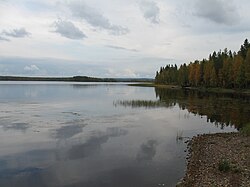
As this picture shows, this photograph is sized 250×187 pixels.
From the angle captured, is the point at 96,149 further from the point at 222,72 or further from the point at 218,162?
the point at 222,72

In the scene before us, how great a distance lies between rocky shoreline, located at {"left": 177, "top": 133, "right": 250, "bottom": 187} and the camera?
15.8 m

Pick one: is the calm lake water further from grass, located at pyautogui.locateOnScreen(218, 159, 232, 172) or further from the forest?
the forest

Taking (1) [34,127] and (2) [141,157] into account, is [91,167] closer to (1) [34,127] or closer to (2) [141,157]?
(2) [141,157]

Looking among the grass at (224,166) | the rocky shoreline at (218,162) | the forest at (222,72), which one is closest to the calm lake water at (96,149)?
the rocky shoreline at (218,162)

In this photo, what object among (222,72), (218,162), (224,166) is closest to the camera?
(224,166)

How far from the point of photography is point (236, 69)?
304 ft

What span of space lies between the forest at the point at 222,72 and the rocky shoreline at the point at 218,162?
2529 inches

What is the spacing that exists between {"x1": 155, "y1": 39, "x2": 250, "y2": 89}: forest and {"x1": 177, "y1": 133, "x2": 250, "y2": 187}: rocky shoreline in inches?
2529

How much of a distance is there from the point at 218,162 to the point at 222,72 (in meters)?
88.0

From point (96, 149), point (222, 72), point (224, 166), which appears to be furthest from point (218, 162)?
point (222, 72)

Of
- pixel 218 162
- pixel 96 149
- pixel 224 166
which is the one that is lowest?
pixel 96 149

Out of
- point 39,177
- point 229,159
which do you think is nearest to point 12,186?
point 39,177

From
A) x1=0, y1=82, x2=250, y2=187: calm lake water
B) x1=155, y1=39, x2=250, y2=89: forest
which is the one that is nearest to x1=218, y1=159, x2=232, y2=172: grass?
x1=0, y1=82, x2=250, y2=187: calm lake water

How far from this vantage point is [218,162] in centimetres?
1920
